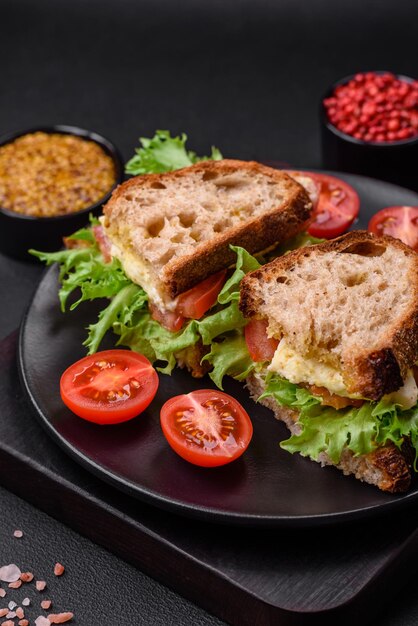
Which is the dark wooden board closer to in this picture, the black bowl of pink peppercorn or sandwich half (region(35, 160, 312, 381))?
sandwich half (region(35, 160, 312, 381))

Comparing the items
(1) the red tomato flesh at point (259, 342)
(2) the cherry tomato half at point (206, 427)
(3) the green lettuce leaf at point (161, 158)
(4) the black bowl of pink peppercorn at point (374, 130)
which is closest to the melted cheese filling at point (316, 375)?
(1) the red tomato flesh at point (259, 342)

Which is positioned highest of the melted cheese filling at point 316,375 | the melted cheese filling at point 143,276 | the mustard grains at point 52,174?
the melted cheese filling at point 143,276

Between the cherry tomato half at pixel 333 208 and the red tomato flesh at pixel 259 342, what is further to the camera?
the cherry tomato half at pixel 333 208

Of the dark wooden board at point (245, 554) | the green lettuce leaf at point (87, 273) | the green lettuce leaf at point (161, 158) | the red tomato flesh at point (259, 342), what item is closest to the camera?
the dark wooden board at point (245, 554)

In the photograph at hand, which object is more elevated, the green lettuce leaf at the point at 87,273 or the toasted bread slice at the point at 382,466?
the green lettuce leaf at the point at 87,273

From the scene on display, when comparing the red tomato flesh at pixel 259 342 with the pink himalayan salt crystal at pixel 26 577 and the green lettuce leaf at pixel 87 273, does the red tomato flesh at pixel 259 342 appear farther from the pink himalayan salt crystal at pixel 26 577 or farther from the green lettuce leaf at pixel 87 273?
the pink himalayan salt crystal at pixel 26 577

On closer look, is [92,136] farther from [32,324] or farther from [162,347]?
[162,347]

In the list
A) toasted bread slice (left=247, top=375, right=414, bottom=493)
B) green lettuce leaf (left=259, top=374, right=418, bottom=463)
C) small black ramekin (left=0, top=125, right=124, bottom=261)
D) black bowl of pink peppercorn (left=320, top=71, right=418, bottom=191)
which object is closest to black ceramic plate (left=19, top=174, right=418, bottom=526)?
toasted bread slice (left=247, top=375, right=414, bottom=493)
